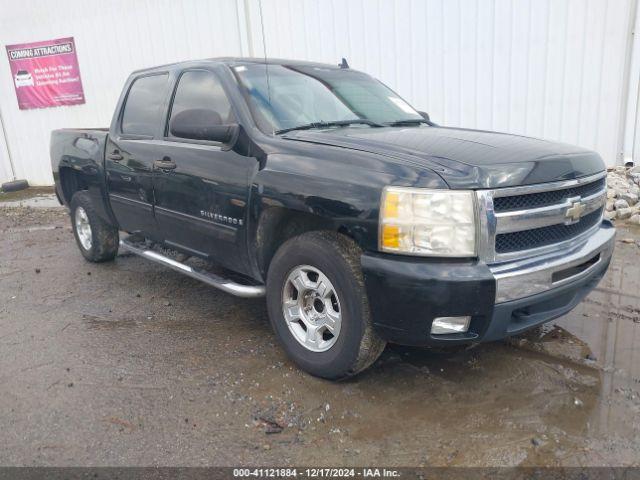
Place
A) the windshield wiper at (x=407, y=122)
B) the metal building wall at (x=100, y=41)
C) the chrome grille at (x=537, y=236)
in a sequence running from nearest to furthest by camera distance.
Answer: the chrome grille at (x=537, y=236) < the windshield wiper at (x=407, y=122) < the metal building wall at (x=100, y=41)

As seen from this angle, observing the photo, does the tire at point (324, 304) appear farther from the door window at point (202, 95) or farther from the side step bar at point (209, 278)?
the door window at point (202, 95)

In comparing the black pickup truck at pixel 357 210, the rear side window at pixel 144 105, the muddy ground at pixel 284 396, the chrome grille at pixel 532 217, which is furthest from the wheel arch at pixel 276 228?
the rear side window at pixel 144 105

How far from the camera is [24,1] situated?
37.6ft

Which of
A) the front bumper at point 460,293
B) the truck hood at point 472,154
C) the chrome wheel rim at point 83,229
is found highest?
the truck hood at point 472,154

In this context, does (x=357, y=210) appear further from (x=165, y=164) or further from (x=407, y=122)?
(x=165, y=164)

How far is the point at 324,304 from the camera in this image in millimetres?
2988

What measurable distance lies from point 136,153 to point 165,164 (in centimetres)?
54

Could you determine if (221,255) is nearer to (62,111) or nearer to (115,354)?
(115,354)

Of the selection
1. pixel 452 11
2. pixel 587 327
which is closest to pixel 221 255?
pixel 587 327

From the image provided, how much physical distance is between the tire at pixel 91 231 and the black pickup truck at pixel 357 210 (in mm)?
1402

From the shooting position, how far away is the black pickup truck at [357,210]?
2521 millimetres

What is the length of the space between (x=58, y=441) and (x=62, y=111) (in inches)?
429

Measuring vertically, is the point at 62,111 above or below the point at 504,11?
below

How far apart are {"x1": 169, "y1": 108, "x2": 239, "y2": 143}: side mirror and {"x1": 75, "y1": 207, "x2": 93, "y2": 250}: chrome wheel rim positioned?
289cm
